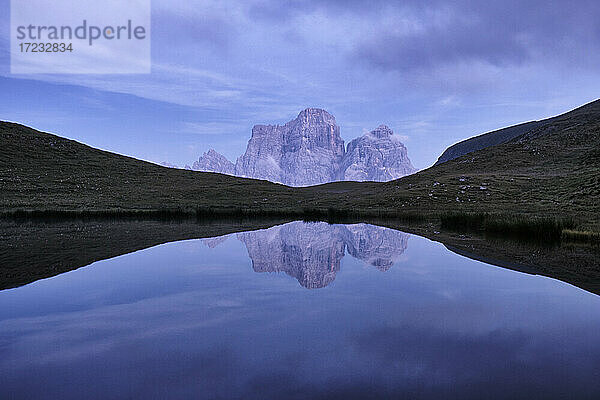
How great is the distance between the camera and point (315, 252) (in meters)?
22.5

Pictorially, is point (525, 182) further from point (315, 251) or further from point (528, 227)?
point (315, 251)

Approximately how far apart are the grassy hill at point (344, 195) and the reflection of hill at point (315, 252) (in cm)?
1370

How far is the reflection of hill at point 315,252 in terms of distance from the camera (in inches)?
677

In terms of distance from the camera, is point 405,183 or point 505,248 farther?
point 405,183

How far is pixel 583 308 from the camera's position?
440 inches

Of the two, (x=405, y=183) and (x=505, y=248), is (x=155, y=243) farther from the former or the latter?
(x=405, y=183)

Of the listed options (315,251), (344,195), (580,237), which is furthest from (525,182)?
(315,251)

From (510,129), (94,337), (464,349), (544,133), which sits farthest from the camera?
(510,129)

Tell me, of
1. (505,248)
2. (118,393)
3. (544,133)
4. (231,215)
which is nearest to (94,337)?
(118,393)

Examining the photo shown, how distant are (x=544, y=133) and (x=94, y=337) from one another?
111194 mm

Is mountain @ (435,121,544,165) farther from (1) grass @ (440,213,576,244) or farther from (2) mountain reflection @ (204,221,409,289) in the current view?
(2) mountain reflection @ (204,221,409,289)

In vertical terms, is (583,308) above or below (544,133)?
below

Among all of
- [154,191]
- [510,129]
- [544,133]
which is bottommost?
[154,191]

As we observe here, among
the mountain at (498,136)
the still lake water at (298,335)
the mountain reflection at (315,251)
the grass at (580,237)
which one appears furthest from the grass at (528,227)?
the mountain at (498,136)
